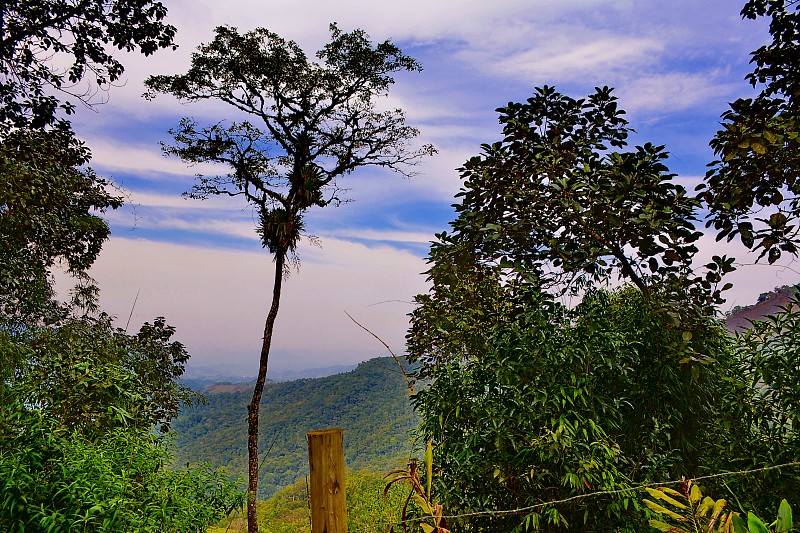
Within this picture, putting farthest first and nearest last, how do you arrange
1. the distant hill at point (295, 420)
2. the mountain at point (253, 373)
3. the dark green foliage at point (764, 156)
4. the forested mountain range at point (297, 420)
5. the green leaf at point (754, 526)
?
the distant hill at point (295, 420)
the forested mountain range at point (297, 420)
the mountain at point (253, 373)
the dark green foliage at point (764, 156)
the green leaf at point (754, 526)

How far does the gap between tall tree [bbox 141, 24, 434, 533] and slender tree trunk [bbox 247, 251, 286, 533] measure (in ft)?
2.93

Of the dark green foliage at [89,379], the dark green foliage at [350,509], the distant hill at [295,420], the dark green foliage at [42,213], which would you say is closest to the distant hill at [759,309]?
the dark green foliage at [350,509]

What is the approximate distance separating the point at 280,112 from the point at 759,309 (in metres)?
6.78

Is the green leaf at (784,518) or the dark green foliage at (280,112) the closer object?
the green leaf at (784,518)

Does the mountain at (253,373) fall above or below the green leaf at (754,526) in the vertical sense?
below

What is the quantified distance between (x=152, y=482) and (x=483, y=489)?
1.64 m

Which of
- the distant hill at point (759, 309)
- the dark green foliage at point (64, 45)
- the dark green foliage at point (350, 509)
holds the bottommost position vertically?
the dark green foliage at point (350, 509)

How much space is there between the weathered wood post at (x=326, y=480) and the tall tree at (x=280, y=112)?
22.0 feet

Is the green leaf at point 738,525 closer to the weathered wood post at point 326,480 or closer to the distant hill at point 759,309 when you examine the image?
the weathered wood post at point 326,480

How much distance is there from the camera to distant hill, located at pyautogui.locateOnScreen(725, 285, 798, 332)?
2623 millimetres

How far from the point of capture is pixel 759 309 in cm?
287

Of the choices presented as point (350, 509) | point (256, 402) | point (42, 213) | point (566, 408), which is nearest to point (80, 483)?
point (566, 408)

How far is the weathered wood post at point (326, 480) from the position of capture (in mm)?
1363

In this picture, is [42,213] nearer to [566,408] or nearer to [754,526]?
[566,408]
